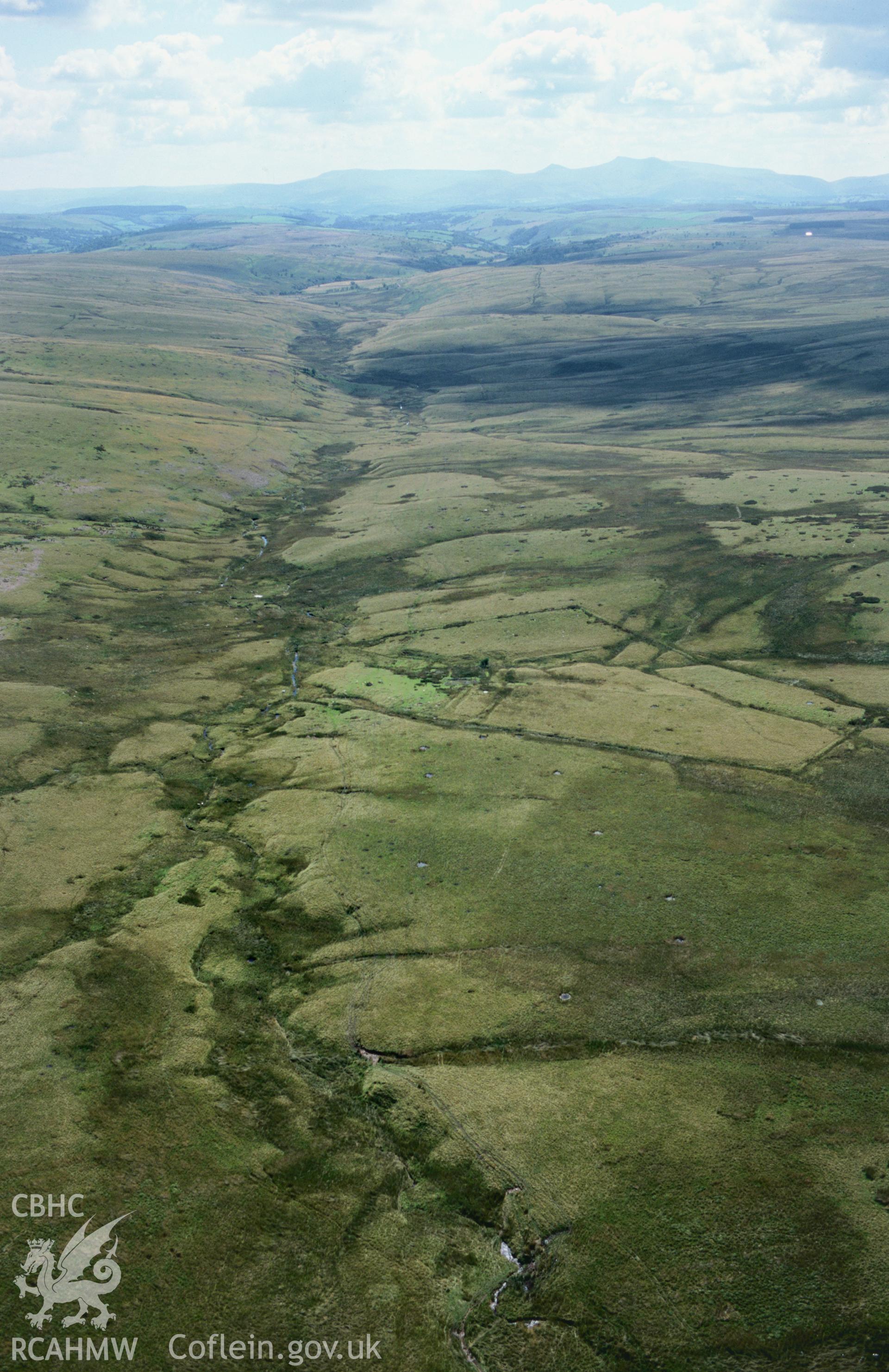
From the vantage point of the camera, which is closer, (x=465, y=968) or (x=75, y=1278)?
(x=75, y=1278)

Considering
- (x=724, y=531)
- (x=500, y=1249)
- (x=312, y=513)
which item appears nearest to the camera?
(x=500, y=1249)

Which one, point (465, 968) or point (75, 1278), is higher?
point (465, 968)

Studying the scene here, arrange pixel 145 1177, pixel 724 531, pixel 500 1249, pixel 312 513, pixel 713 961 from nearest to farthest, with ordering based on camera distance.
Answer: pixel 500 1249
pixel 145 1177
pixel 713 961
pixel 724 531
pixel 312 513

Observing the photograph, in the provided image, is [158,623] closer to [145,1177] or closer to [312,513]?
[312,513]

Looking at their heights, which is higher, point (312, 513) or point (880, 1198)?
point (312, 513)

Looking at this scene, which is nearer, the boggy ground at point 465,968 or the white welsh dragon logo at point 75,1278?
the white welsh dragon logo at point 75,1278

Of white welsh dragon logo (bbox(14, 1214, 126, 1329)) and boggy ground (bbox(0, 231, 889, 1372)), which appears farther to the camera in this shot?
boggy ground (bbox(0, 231, 889, 1372))

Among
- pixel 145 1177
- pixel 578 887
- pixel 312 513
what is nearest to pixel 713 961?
pixel 578 887

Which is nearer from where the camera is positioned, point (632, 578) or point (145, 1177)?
point (145, 1177)
